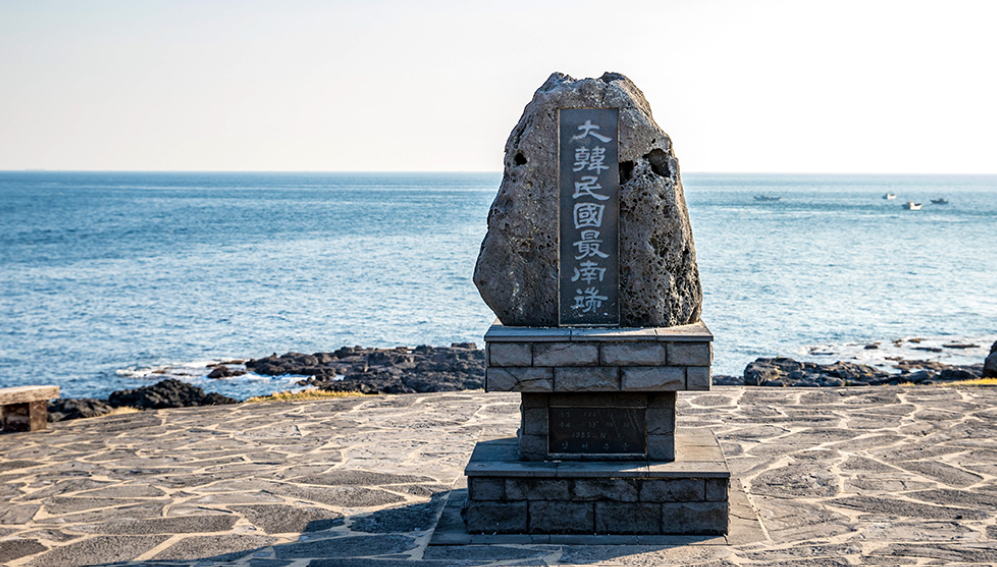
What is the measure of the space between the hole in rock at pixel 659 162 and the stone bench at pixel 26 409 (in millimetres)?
7583

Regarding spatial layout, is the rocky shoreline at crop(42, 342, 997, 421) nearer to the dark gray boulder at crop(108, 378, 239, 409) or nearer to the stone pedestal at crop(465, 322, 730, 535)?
the dark gray boulder at crop(108, 378, 239, 409)

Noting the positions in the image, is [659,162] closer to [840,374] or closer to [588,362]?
A: [588,362]

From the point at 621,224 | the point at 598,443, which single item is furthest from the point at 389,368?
the point at 621,224

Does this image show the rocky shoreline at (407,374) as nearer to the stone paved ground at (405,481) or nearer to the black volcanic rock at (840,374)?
the black volcanic rock at (840,374)

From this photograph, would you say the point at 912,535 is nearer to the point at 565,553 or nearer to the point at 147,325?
the point at 565,553

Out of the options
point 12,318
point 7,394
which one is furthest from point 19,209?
point 7,394

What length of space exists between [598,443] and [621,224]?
1.56m

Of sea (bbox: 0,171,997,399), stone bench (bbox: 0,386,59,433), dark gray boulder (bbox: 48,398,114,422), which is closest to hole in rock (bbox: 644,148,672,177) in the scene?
stone bench (bbox: 0,386,59,433)

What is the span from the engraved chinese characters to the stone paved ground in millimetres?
1672

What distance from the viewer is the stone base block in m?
5.76

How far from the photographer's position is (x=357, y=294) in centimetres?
3525

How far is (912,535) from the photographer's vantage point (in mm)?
5766

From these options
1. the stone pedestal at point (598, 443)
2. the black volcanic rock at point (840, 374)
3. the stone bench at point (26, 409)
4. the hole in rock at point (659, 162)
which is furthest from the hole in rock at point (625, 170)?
the black volcanic rock at point (840, 374)

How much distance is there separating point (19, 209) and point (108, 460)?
3562 inches
